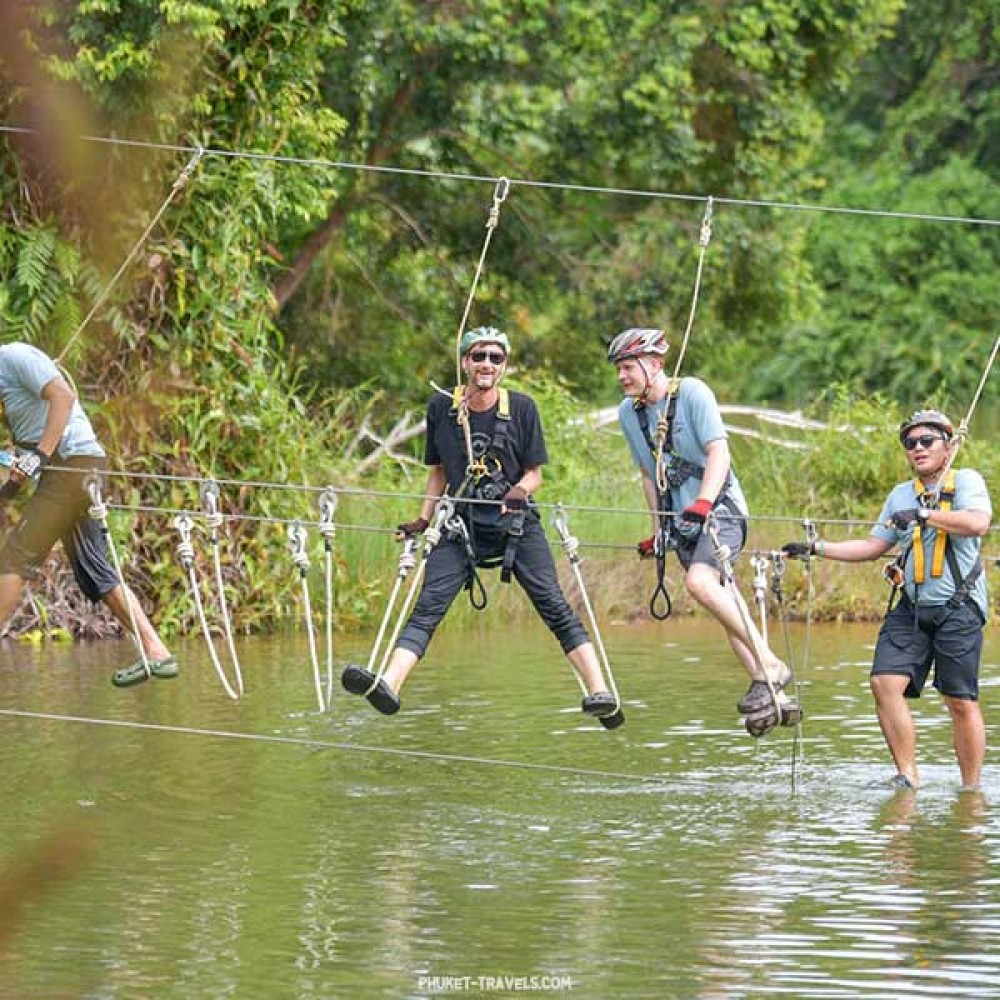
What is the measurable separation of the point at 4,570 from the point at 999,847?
4.55m

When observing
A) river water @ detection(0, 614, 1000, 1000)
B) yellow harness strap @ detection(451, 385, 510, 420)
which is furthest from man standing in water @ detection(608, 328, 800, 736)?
river water @ detection(0, 614, 1000, 1000)

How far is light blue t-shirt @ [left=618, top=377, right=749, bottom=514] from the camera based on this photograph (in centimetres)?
943

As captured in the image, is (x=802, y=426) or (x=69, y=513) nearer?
(x=69, y=513)

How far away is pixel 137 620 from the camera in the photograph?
1009 cm

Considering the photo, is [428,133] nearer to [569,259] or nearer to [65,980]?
[569,259]

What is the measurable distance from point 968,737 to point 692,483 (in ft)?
5.52

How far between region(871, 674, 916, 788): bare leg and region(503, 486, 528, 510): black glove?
1.71 m

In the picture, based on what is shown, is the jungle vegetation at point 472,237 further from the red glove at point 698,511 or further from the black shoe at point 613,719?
the black shoe at point 613,719

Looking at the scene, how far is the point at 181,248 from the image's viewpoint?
1588 cm

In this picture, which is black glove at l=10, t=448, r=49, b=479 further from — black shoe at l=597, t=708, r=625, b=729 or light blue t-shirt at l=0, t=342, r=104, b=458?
black shoe at l=597, t=708, r=625, b=729

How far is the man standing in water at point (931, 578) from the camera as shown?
9.51 metres

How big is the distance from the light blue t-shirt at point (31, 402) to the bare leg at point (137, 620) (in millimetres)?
659

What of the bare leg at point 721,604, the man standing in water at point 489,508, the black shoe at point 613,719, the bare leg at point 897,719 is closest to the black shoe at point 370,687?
the man standing in water at point 489,508

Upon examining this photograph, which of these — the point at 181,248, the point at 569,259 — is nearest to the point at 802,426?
the point at 569,259
